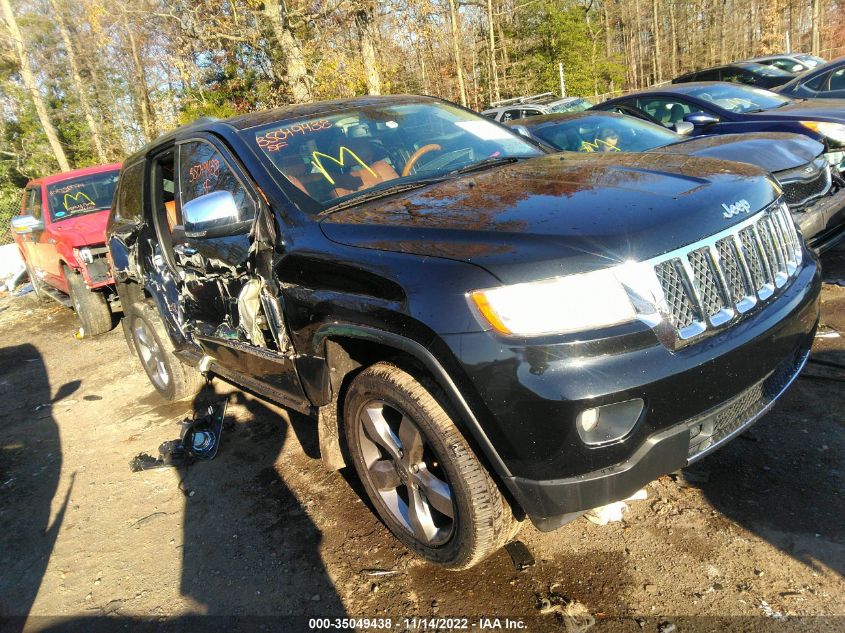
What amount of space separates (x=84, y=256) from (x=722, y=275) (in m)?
6.57

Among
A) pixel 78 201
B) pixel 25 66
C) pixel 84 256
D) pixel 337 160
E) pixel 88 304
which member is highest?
pixel 25 66

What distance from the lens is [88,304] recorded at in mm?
7250

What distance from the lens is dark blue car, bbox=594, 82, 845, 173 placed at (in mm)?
5617

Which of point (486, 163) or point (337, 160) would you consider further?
point (486, 163)

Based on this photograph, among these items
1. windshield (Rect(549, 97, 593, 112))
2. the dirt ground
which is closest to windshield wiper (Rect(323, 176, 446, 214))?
the dirt ground

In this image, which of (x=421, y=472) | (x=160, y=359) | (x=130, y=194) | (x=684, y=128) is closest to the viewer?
(x=421, y=472)

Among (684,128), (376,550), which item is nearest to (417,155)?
(376,550)

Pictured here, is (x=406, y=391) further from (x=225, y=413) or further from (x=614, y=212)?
(x=225, y=413)

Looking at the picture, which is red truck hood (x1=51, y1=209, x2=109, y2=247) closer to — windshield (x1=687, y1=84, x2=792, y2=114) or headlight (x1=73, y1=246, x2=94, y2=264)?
headlight (x1=73, y1=246, x2=94, y2=264)

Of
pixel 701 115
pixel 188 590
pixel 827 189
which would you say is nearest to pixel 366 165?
pixel 188 590

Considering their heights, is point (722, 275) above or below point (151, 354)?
above

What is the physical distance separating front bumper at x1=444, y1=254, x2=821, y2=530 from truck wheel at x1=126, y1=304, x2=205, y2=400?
3326mm

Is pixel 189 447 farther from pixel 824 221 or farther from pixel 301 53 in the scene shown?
pixel 301 53

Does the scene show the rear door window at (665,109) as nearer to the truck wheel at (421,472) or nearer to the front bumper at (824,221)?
the front bumper at (824,221)
